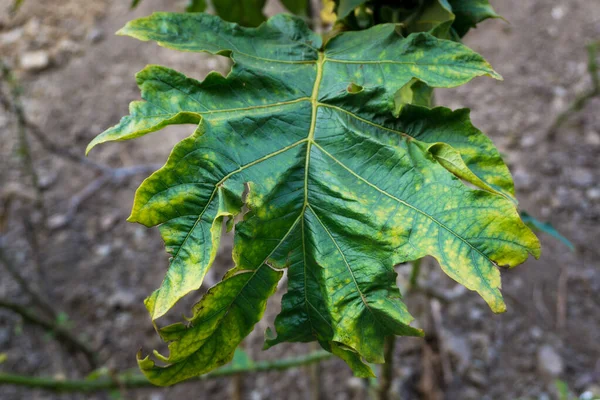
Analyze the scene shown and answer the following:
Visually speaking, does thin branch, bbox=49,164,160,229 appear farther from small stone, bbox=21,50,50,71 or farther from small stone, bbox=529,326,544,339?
small stone, bbox=529,326,544,339

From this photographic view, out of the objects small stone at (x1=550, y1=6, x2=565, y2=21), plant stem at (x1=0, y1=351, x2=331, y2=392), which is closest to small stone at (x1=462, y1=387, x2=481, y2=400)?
plant stem at (x1=0, y1=351, x2=331, y2=392)

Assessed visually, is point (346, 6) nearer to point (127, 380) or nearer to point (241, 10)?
point (241, 10)

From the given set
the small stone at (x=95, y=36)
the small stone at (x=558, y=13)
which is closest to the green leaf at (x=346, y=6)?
the small stone at (x=558, y=13)

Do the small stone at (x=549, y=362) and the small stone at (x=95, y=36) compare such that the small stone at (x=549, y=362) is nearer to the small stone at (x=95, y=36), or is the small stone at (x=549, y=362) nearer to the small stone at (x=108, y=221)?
the small stone at (x=108, y=221)

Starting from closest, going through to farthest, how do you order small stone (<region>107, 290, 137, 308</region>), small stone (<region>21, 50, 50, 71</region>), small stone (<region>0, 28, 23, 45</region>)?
small stone (<region>107, 290, 137, 308</region>) < small stone (<region>21, 50, 50, 71</region>) < small stone (<region>0, 28, 23, 45</region>)

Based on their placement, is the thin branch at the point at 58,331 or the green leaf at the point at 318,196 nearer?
the green leaf at the point at 318,196

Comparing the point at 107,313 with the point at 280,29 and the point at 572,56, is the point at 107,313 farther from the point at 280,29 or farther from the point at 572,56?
the point at 572,56
